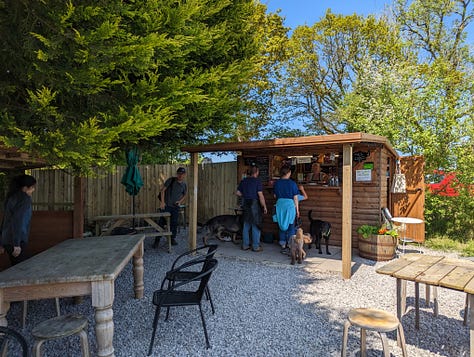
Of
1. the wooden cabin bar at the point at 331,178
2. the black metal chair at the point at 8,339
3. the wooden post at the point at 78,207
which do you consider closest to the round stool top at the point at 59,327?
the black metal chair at the point at 8,339

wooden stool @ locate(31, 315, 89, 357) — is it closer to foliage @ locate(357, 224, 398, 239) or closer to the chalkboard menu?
foliage @ locate(357, 224, 398, 239)

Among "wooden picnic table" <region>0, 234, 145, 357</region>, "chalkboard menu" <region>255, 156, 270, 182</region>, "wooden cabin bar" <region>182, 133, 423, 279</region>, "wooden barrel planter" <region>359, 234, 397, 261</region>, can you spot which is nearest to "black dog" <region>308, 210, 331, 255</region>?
"wooden cabin bar" <region>182, 133, 423, 279</region>

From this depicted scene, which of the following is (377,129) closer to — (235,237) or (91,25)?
(235,237)

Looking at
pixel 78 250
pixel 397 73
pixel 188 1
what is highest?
pixel 397 73

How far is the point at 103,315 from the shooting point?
7.18ft

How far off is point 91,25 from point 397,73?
361 inches

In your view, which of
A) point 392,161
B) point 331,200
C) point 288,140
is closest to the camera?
point 288,140

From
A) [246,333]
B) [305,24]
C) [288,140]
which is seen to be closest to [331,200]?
[288,140]

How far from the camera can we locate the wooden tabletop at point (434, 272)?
234 centimetres

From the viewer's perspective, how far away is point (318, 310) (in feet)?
11.7

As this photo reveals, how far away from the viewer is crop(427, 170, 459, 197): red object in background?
7547 millimetres

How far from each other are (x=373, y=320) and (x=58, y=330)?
2.34m

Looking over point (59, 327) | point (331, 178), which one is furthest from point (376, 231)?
point (59, 327)

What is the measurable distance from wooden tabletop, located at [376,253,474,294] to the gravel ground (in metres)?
0.72
